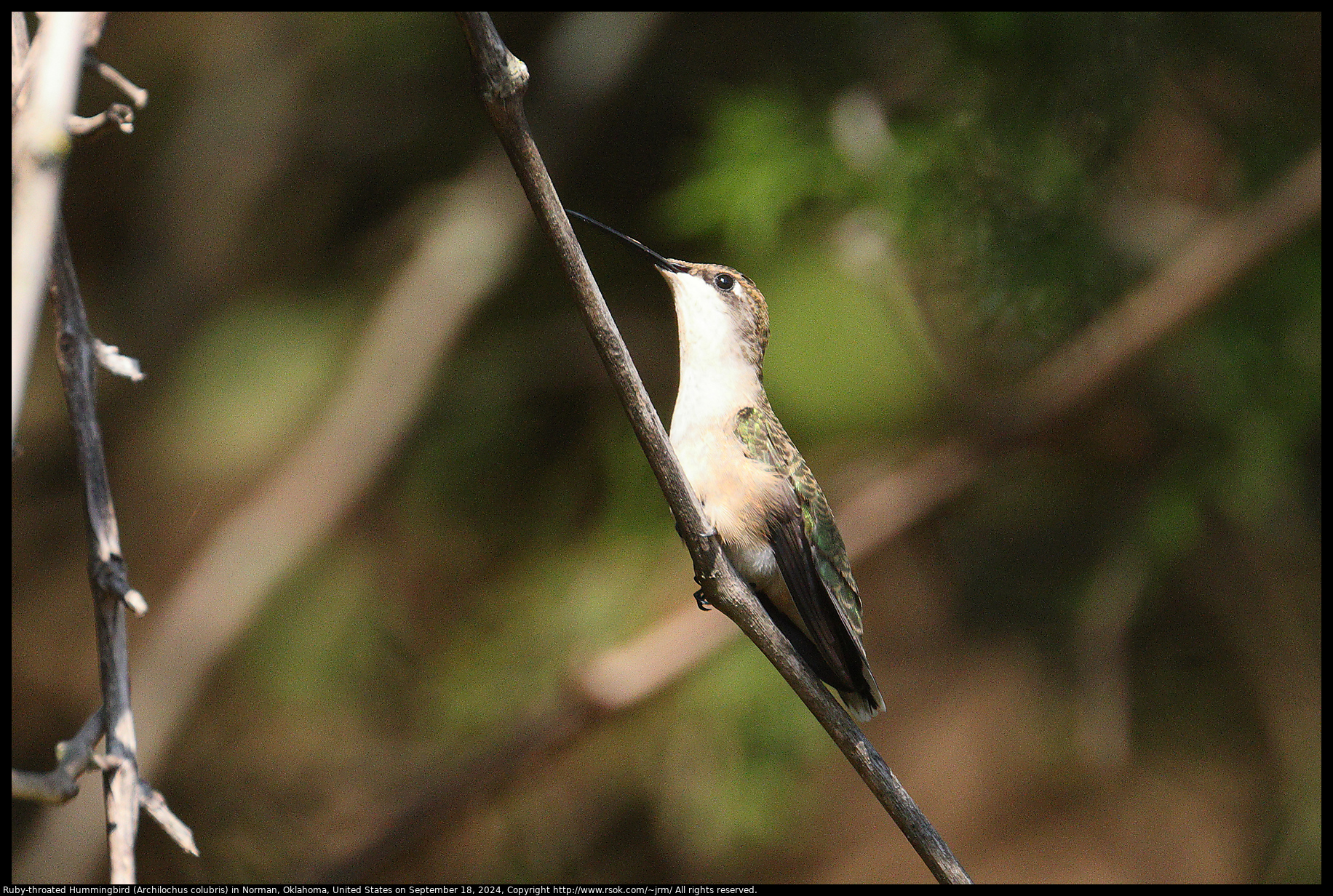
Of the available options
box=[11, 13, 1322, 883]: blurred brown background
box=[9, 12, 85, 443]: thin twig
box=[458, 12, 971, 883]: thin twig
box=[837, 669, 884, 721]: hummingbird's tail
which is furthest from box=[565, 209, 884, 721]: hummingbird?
box=[11, 13, 1322, 883]: blurred brown background

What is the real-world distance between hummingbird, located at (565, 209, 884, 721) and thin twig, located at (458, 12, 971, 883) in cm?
18

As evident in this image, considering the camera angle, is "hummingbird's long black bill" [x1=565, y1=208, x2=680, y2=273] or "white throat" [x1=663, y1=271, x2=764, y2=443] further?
"white throat" [x1=663, y1=271, x2=764, y2=443]

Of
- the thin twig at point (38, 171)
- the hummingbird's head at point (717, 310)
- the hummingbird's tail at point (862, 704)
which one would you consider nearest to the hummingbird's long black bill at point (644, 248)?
the hummingbird's head at point (717, 310)

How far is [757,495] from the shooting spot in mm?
1255

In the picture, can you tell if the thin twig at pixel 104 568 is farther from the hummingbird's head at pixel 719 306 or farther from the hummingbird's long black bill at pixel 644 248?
the hummingbird's head at pixel 719 306

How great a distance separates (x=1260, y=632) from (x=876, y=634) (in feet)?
4.60

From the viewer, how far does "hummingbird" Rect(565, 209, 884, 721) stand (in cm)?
117

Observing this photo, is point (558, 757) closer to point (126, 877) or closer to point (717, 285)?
point (717, 285)

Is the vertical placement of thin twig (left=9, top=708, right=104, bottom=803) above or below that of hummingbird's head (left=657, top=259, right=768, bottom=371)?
above

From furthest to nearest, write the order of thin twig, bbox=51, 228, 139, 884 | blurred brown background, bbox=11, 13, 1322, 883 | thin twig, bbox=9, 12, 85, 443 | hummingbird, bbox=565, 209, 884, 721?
blurred brown background, bbox=11, 13, 1322, 883 < hummingbird, bbox=565, 209, 884, 721 < thin twig, bbox=51, 228, 139, 884 < thin twig, bbox=9, 12, 85, 443

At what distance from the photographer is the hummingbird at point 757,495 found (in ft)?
3.84

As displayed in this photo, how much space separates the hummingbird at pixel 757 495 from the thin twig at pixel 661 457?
18 centimetres

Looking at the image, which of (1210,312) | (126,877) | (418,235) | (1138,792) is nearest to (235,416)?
(418,235)

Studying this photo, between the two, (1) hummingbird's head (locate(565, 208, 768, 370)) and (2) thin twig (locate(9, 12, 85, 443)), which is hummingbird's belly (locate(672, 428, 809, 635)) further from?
(2) thin twig (locate(9, 12, 85, 443))
